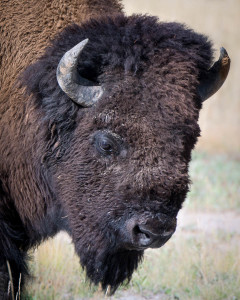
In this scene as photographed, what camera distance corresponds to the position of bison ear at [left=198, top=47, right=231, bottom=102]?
12.5 ft

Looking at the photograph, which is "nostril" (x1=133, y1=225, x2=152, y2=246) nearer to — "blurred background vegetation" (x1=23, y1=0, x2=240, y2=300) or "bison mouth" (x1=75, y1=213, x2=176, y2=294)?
"bison mouth" (x1=75, y1=213, x2=176, y2=294)

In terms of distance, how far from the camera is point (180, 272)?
5242 mm

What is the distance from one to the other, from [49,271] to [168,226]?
2.16 m

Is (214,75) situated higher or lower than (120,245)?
higher

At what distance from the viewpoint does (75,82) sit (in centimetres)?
344

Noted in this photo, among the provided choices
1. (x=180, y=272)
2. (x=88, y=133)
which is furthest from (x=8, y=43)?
(x=180, y=272)

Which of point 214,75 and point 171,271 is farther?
point 171,271

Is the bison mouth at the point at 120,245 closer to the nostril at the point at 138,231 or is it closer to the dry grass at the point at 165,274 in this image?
the nostril at the point at 138,231

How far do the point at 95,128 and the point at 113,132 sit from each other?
0.14 metres

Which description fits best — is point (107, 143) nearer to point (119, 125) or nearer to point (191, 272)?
point (119, 125)

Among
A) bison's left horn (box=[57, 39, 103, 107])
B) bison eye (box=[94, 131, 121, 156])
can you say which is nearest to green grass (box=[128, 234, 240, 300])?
bison eye (box=[94, 131, 121, 156])

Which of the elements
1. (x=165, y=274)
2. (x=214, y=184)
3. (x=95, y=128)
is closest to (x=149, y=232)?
(x=95, y=128)

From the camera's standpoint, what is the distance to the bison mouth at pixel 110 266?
3679mm

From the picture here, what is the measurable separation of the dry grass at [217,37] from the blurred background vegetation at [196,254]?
0.08 m
